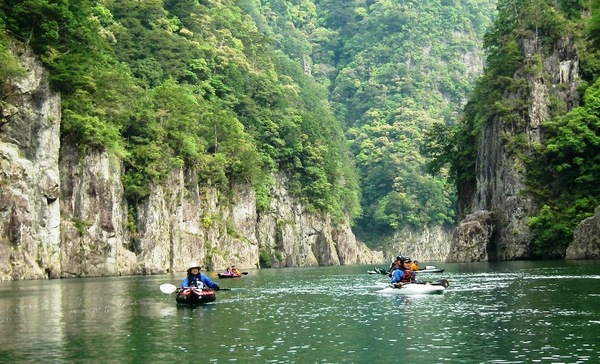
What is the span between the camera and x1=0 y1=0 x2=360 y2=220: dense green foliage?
7294 centimetres

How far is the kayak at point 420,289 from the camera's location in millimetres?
41812

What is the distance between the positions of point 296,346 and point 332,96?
177 m

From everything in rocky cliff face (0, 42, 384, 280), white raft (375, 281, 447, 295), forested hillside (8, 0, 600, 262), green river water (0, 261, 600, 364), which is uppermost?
forested hillside (8, 0, 600, 262)

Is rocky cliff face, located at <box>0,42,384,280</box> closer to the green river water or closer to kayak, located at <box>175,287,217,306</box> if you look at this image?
the green river water

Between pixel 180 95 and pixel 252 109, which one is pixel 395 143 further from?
pixel 180 95

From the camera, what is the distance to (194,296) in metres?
37.5

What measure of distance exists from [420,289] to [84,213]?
39.1m

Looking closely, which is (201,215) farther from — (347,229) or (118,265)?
(347,229)

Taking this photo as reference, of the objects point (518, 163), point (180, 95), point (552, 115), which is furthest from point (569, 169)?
point (180, 95)

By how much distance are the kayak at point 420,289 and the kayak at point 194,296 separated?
31.7ft

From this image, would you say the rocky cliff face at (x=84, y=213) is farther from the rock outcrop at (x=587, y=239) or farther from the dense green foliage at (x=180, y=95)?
the rock outcrop at (x=587, y=239)

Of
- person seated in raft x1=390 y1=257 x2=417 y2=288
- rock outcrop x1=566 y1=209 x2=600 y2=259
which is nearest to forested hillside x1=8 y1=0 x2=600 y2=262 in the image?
rock outcrop x1=566 y1=209 x2=600 y2=259

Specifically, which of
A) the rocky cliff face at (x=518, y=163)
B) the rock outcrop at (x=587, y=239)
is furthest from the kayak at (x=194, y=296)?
the rocky cliff face at (x=518, y=163)

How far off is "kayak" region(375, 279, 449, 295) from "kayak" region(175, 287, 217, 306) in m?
9.67
